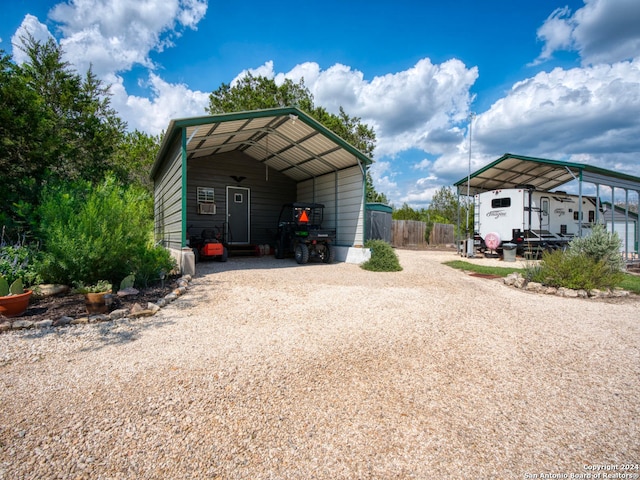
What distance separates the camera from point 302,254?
9836mm

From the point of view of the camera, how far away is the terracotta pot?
3809 mm

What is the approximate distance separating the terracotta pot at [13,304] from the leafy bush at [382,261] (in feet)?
22.2

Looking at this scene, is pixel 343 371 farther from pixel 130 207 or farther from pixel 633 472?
pixel 130 207

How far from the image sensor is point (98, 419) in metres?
2.07

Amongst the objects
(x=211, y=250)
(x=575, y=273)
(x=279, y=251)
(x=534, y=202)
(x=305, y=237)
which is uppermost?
(x=534, y=202)

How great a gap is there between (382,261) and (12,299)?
711cm

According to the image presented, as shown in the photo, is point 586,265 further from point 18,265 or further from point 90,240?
point 18,265

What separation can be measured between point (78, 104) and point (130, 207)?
368 inches

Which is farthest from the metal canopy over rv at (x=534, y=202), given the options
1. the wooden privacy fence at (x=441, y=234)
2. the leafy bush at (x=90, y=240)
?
the leafy bush at (x=90, y=240)

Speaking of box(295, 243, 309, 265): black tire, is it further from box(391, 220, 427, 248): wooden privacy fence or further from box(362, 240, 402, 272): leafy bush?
box(391, 220, 427, 248): wooden privacy fence

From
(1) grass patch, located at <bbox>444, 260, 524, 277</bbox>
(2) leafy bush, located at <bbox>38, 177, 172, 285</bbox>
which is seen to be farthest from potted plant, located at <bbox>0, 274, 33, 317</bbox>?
(1) grass patch, located at <bbox>444, 260, 524, 277</bbox>

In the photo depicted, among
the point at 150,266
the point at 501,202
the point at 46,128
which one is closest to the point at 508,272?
the point at 501,202

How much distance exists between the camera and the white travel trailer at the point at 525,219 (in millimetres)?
12172

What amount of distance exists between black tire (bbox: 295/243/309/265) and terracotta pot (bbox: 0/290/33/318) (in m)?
6.52
